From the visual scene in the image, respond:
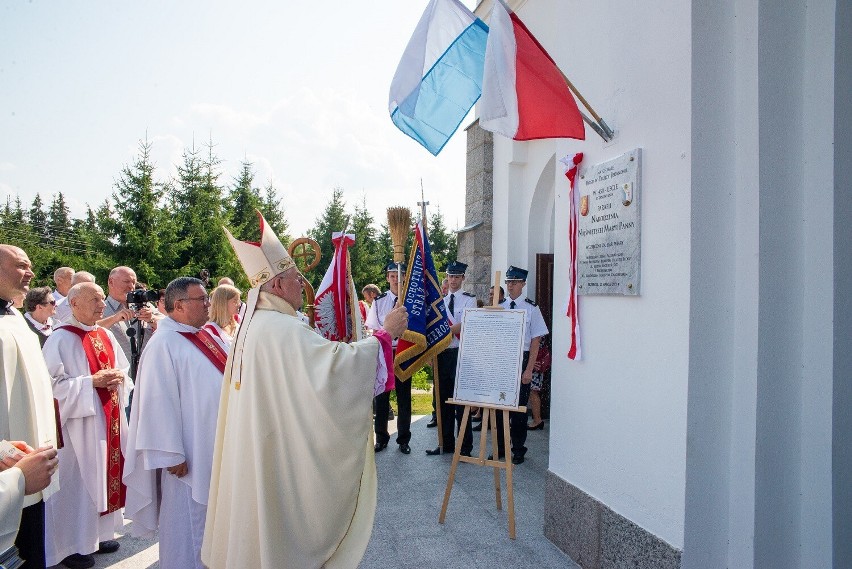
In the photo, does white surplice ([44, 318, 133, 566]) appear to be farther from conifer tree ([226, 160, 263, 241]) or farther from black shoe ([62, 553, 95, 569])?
conifer tree ([226, 160, 263, 241])

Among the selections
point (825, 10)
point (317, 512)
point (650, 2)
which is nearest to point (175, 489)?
point (317, 512)

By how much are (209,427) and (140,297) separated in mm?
1959

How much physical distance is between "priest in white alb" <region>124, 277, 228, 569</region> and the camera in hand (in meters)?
1.46

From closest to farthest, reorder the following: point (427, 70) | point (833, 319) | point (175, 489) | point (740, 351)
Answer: point (833, 319) < point (740, 351) < point (175, 489) < point (427, 70)

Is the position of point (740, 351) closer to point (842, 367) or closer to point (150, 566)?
point (842, 367)

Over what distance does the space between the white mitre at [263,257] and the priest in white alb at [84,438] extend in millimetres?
1572

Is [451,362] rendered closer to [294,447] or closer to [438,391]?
[438,391]

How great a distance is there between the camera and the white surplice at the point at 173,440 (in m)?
3.26

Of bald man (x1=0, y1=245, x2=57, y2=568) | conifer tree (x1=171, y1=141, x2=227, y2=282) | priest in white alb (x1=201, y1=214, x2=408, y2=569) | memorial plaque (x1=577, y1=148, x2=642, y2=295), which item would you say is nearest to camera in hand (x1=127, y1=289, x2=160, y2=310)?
bald man (x1=0, y1=245, x2=57, y2=568)

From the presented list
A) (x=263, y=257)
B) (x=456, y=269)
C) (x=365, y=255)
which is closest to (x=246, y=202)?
(x=365, y=255)

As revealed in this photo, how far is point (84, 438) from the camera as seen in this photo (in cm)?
392

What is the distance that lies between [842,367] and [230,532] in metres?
3.16

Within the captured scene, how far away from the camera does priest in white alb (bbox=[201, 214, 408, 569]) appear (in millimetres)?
2760

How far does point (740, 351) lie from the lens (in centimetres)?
286
